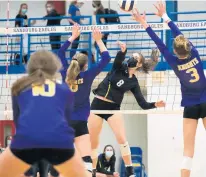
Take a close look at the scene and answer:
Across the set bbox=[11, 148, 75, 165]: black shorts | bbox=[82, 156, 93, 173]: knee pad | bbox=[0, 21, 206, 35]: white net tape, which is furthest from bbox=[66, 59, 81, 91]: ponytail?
bbox=[0, 21, 206, 35]: white net tape

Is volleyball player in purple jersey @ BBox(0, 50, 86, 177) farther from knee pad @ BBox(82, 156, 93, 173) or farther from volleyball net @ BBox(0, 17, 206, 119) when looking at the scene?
volleyball net @ BBox(0, 17, 206, 119)

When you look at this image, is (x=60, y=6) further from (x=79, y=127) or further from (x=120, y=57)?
(x=79, y=127)

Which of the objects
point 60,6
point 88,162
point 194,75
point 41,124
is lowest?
point 88,162

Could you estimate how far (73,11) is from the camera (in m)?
14.6

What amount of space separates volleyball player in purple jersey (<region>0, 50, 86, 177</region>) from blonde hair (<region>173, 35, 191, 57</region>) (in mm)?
2462

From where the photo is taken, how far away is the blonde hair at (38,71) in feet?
16.6

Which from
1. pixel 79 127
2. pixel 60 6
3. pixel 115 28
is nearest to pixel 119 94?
pixel 79 127

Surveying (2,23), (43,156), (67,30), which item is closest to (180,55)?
(43,156)

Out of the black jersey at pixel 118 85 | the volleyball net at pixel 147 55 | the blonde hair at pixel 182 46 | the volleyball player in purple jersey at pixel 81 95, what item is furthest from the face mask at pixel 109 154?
the blonde hair at pixel 182 46

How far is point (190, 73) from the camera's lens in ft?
24.5

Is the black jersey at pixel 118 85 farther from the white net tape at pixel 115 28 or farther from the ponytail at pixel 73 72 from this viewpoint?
the white net tape at pixel 115 28

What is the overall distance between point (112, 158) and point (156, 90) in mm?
1822

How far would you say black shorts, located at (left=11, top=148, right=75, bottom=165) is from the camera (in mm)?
4918

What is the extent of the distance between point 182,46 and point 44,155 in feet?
9.40
